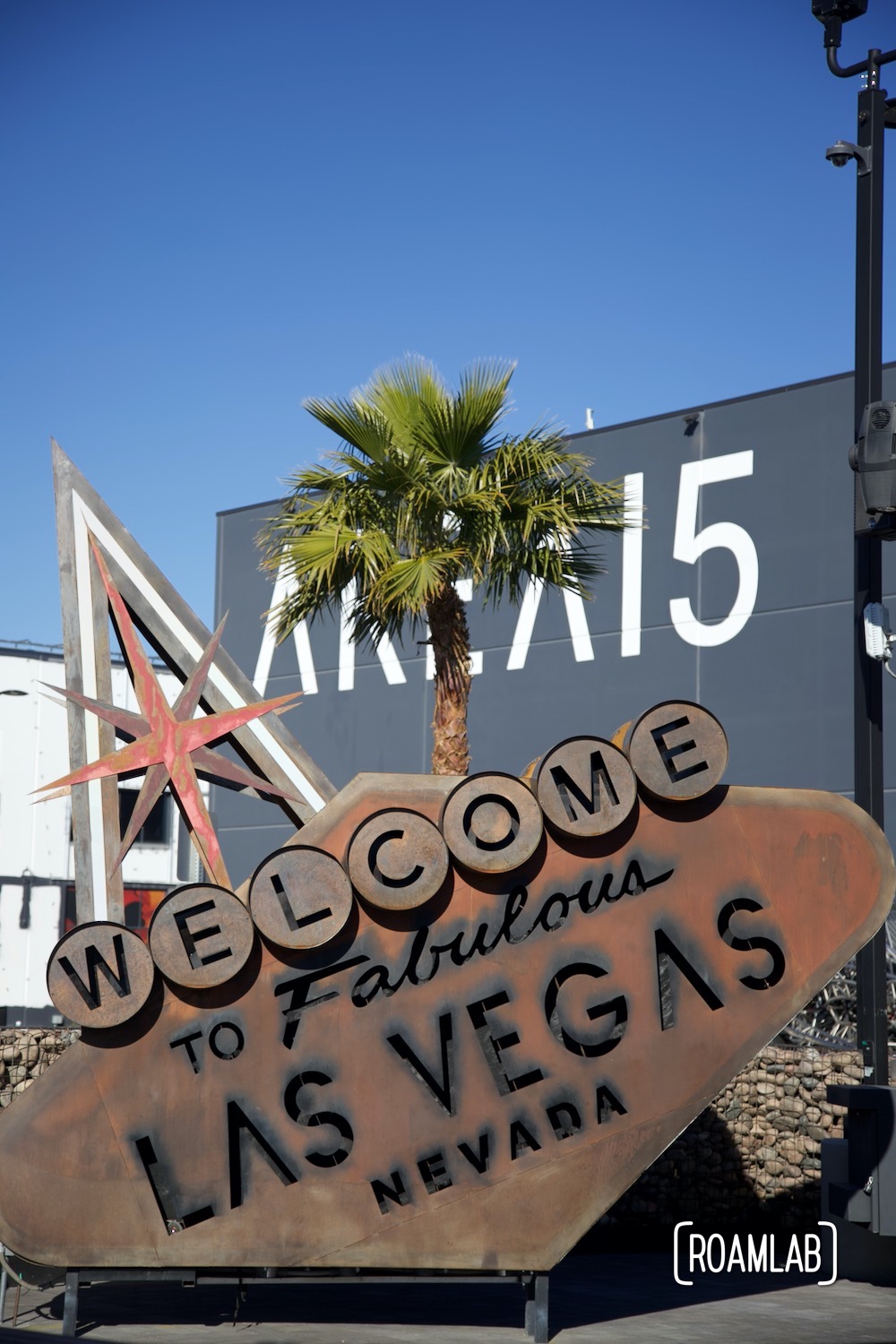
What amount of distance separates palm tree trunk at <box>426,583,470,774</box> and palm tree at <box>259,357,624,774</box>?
13mm

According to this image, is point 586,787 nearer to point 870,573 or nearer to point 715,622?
point 870,573

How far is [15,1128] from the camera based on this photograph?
30.3ft

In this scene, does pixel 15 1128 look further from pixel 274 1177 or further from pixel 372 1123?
pixel 372 1123

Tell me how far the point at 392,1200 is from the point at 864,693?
5.01 meters

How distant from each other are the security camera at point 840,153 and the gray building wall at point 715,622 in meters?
10.8

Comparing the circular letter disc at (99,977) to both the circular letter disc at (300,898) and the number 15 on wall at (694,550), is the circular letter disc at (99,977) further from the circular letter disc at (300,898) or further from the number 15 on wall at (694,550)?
the number 15 on wall at (694,550)

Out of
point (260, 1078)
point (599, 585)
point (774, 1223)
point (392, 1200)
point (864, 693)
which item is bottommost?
point (774, 1223)

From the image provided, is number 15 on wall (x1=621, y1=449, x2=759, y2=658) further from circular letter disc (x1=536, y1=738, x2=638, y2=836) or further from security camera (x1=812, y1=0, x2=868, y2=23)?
circular letter disc (x1=536, y1=738, x2=638, y2=836)

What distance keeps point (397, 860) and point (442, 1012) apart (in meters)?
1.01

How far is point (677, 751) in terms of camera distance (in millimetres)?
9773

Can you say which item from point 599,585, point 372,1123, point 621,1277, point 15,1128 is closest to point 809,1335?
point 621,1277

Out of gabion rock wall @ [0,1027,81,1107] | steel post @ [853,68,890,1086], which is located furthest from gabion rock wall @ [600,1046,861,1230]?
gabion rock wall @ [0,1027,81,1107]

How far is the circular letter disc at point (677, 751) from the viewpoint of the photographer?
971cm

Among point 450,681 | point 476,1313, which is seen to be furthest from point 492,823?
point 450,681
